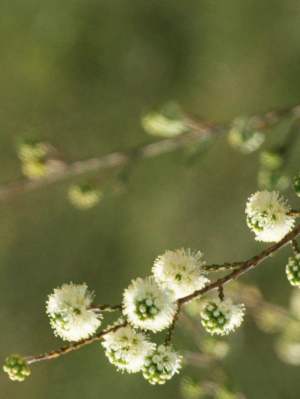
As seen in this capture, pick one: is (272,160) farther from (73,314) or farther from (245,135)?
(73,314)

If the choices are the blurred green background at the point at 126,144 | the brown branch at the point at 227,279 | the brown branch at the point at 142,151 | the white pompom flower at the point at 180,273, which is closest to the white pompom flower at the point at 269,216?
the brown branch at the point at 227,279

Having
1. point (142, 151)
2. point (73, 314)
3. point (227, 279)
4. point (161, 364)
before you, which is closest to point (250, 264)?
point (227, 279)

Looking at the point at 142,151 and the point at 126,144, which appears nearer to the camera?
the point at 142,151

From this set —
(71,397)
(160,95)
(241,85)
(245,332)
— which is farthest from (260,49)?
(71,397)

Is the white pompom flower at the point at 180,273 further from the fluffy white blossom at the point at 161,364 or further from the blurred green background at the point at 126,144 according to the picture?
the blurred green background at the point at 126,144

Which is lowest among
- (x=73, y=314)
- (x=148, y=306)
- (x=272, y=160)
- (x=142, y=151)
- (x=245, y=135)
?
(x=148, y=306)

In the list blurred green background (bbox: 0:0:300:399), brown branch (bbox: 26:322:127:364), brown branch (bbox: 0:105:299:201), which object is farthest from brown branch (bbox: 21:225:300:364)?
blurred green background (bbox: 0:0:300:399)

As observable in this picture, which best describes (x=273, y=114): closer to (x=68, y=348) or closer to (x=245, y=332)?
(x=68, y=348)
